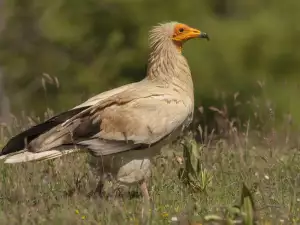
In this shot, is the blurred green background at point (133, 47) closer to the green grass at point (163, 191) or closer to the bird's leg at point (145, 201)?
the green grass at point (163, 191)

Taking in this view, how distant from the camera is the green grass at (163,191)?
18.2ft

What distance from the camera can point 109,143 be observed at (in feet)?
22.9

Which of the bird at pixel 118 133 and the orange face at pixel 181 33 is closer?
the bird at pixel 118 133

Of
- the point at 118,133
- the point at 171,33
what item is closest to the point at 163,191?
the point at 118,133

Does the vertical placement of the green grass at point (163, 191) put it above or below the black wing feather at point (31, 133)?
below

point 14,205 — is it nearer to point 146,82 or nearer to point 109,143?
point 109,143

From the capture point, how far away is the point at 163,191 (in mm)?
6969

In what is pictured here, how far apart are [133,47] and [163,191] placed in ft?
48.5

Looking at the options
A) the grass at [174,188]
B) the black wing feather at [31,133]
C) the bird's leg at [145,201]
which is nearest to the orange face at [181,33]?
the grass at [174,188]

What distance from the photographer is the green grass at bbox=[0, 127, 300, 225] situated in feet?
18.2

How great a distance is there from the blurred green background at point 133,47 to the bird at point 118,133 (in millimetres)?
10363

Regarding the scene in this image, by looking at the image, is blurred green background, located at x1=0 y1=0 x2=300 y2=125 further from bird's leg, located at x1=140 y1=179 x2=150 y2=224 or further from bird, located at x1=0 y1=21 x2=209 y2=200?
bird's leg, located at x1=140 y1=179 x2=150 y2=224

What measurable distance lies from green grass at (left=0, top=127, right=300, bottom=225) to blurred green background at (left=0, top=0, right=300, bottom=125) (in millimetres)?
9590

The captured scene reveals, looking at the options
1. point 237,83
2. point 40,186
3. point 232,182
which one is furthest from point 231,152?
point 237,83
